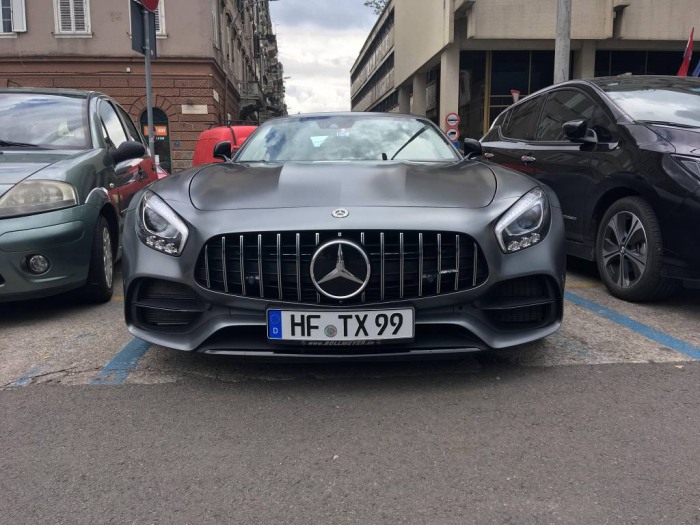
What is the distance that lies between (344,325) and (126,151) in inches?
116

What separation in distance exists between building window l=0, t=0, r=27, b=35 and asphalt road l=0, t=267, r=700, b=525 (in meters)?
23.2

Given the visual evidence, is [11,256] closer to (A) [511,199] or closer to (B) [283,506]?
(B) [283,506]

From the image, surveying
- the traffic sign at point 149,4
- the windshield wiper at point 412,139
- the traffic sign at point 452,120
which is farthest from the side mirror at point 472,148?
the traffic sign at point 452,120

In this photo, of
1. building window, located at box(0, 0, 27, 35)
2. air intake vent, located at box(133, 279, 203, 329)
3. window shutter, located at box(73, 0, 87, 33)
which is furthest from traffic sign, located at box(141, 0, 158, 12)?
building window, located at box(0, 0, 27, 35)

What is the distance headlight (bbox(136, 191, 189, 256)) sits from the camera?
2.69 meters

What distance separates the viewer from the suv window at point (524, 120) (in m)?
5.64

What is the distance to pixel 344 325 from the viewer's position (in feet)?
8.27

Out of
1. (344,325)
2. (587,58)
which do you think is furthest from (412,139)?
(587,58)

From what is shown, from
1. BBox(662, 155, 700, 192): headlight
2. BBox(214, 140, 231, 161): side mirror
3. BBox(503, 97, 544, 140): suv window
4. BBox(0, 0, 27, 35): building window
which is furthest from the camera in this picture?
BBox(0, 0, 27, 35): building window

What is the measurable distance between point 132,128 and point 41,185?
8.24 ft

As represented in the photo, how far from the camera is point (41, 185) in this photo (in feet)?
12.2

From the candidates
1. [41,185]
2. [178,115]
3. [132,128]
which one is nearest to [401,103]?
[178,115]

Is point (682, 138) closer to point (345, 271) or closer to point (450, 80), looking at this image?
point (345, 271)

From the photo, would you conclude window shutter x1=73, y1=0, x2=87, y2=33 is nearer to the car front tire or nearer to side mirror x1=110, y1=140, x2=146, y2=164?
side mirror x1=110, y1=140, x2=146, y2=164
